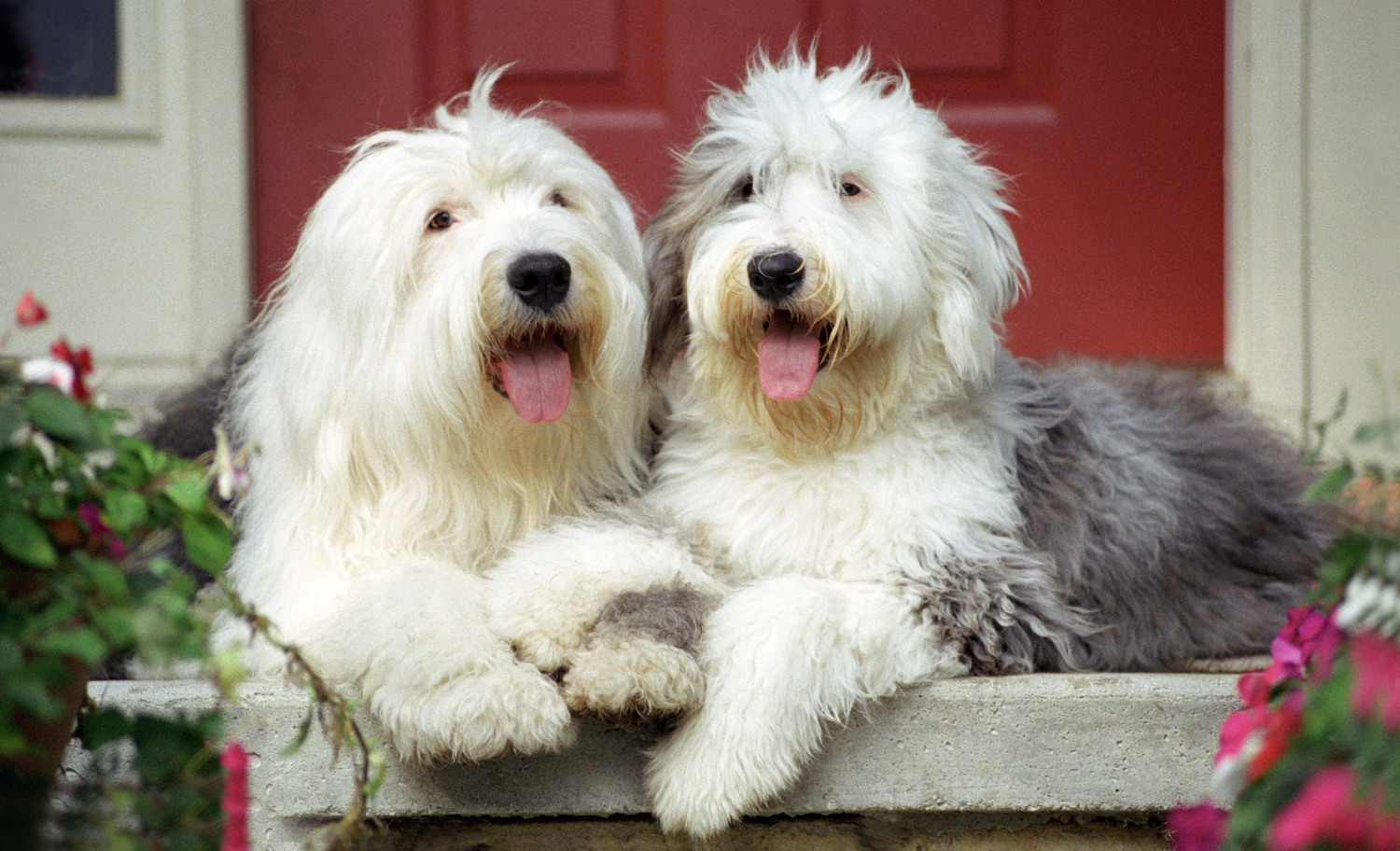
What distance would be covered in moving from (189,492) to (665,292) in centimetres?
111

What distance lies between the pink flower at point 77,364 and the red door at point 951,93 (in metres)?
2.23

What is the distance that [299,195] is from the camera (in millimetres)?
3443

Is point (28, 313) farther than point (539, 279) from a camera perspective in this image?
No

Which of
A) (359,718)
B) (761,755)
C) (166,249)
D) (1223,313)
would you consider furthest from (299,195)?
(1223,313)

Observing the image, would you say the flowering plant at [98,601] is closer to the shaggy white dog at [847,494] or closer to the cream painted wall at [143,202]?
the shaggy white dog at [847,494]

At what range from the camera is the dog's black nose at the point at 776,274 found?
1997 millimetres

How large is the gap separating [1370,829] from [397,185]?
1698 mm

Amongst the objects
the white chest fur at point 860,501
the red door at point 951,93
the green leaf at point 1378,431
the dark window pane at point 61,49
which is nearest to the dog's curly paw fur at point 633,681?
the white chest fur at point 860,501

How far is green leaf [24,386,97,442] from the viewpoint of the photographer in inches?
46.0

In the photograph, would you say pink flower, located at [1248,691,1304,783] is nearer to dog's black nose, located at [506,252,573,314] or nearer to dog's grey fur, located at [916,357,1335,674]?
dog's grey fur, located at [916,357,1335,674]

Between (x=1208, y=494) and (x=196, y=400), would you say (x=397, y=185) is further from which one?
(x=1208, y=494)

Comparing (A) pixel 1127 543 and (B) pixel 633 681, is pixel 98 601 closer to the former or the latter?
(B) pixel 633 681

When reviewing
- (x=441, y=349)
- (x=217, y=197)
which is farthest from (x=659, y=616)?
(x=217, y=197)

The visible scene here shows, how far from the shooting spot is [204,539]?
1.29 meters
